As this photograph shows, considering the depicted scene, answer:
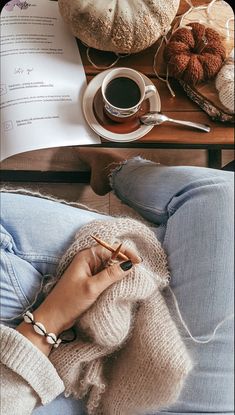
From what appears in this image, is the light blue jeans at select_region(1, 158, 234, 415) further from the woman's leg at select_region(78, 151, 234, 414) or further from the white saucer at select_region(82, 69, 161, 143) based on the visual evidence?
the white saucer at select_region(82, 69, 161, 143)

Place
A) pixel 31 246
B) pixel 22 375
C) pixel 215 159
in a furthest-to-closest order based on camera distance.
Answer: pixel 215 159 < pixel 31 246 < pixel 22 375

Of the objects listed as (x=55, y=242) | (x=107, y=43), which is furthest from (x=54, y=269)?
(x=107, y=43)

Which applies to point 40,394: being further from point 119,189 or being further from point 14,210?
point 119,189

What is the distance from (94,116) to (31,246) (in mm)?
219

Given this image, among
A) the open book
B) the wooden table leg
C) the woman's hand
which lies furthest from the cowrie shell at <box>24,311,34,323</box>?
the wooden table leg

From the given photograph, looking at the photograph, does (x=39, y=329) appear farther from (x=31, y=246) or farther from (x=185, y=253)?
(x=185, y=253)

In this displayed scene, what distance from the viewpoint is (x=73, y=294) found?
625 millimetres

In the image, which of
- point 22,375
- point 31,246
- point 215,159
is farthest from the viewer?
point 215,159

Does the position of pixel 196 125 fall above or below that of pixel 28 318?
above

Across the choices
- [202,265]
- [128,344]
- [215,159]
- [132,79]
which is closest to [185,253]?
[202,265]

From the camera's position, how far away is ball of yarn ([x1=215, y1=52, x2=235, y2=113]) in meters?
0.63

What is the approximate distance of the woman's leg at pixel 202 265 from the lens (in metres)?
0.62

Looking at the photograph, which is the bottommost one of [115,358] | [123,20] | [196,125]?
[115,358]

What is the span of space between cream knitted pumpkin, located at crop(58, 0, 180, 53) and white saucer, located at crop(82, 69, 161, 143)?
0.05 metres
